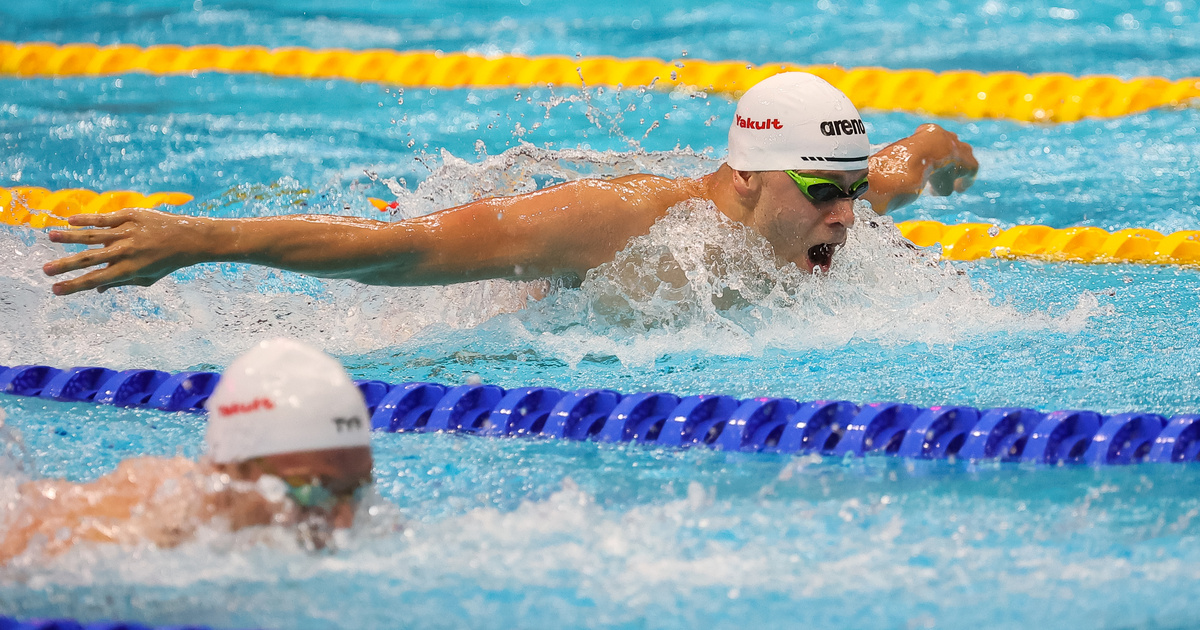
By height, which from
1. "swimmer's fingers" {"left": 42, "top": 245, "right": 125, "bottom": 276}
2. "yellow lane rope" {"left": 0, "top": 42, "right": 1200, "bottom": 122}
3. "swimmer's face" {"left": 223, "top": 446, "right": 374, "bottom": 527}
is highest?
"yellow lane rope" {"left": 0, "top": 42, "right": 1200, "bottom": 122}

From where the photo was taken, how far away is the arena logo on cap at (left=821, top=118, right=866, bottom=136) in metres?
3.03

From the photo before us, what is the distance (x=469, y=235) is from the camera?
9.20 feet

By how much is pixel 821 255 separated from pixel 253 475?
173 centimetres

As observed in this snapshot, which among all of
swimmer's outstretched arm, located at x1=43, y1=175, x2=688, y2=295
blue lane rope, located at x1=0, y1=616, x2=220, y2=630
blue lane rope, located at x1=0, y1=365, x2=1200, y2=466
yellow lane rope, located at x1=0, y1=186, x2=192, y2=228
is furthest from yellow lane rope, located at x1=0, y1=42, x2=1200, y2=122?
blue lane rope, located at x1=0, y1=616, x2=220, y2=630

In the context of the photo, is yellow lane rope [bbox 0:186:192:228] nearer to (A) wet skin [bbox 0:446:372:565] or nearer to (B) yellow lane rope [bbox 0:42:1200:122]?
(B) yellow lane rope [bbox 0:42:1200:122]

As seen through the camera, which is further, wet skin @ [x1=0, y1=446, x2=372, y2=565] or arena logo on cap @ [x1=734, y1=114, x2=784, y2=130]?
arena logo on cap @ [x1=734, y1=114, x2=784, y2=130]

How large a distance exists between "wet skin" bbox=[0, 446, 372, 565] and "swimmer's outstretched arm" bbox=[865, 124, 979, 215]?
2136mm

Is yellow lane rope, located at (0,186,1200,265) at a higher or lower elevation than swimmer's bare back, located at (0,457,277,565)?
higher

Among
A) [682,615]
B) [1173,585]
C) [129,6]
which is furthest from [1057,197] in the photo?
[129,6]

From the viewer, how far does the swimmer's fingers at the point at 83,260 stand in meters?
2.36

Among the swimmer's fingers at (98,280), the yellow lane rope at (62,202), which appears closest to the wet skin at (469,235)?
the swimmer's fingers at (98,280)

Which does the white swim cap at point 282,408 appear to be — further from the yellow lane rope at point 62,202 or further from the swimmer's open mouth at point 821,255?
the yellow lane rope at point 62,202

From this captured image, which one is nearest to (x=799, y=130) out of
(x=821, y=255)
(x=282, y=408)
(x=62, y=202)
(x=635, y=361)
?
(x=821, y=255)

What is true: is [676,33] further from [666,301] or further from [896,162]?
[666,301]
